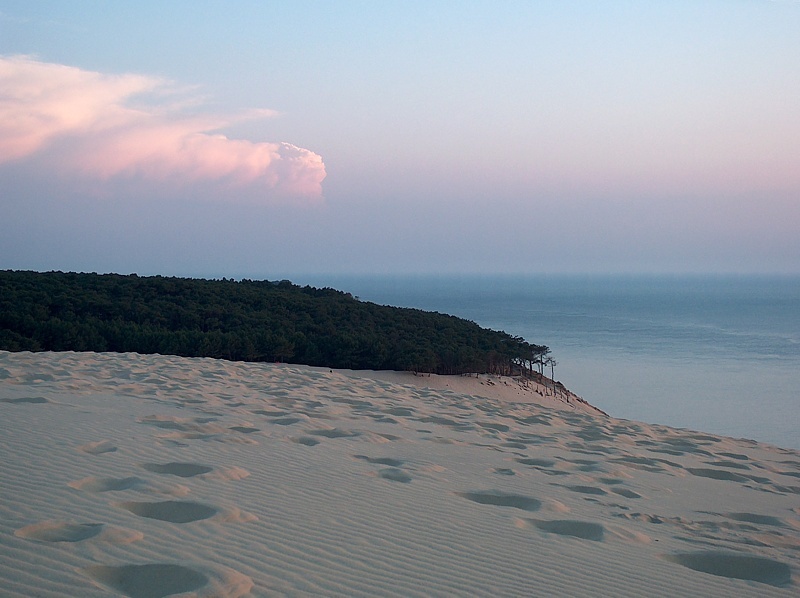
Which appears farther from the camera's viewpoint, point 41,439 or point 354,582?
point 41,439

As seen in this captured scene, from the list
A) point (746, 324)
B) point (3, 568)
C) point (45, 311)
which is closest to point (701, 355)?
point (746, 324)

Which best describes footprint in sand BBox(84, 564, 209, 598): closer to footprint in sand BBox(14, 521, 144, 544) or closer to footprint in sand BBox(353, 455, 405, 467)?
footprint in sand BBox(14, 521, 144, 544)

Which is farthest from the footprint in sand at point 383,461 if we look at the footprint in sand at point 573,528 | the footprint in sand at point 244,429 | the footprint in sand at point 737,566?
the footprint in sand at point 737,566

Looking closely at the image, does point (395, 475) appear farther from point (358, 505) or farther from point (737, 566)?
point (737, 566)

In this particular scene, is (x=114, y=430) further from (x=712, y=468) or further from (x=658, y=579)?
(x=712, y=468)

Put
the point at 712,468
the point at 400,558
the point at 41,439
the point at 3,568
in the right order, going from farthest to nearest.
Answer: the point at 712,468, the point at 41,439, the point at 400,558, the point at 3,568

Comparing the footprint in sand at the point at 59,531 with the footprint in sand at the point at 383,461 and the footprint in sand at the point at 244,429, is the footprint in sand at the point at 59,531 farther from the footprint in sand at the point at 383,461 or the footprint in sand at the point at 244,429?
the footprint in sand at the point at 244,429

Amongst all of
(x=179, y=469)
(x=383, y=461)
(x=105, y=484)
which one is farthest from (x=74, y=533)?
(x=383, y=461)
